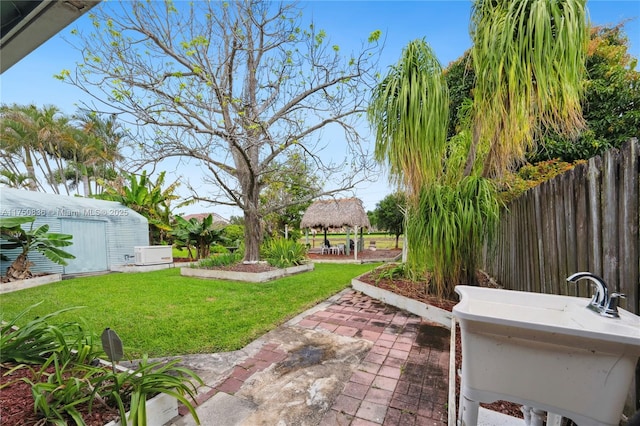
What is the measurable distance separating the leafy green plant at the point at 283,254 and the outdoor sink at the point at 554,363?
8324mm

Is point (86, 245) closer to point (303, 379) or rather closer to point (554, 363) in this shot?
point (303, 379)

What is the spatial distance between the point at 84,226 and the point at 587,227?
1326 centimetres

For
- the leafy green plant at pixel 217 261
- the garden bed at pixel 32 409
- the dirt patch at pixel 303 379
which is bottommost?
the dirt patch at pixel 303 379

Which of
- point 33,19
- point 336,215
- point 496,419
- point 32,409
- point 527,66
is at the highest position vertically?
point 527,66

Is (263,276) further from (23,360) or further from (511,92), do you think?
(511,92)

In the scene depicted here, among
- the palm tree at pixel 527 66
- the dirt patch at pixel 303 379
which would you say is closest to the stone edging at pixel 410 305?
the dirt patch at pixel 303 379

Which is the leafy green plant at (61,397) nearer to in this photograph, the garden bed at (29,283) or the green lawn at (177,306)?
the green lawn at (177,306)

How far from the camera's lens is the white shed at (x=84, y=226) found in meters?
8.41

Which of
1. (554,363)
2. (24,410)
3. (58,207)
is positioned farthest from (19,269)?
(554,363)

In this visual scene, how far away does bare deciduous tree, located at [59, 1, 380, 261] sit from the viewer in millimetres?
6391

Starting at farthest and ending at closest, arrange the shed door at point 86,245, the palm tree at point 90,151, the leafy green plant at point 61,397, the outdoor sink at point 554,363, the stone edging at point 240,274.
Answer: the palm tree at point 90,151, the shed door at point 86,245, the stone edging at point 240,274, the leafy green plant at point 61,397, the outdoor sink at point 554,363

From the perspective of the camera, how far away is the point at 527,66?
3215 millimetres

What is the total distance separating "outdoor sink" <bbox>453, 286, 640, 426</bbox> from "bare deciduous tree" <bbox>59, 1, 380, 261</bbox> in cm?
615

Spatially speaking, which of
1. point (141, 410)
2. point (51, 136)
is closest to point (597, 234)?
point (141, 410)
